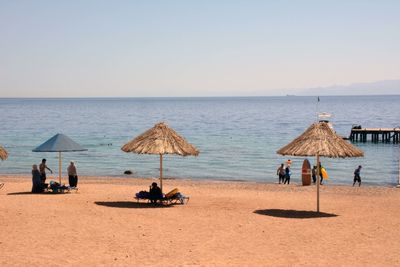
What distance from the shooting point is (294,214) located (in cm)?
1711

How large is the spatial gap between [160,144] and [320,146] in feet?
17.2

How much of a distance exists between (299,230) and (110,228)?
4.97 metres

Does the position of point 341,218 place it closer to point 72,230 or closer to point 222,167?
point 72,230

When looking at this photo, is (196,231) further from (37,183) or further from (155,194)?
(37,183)

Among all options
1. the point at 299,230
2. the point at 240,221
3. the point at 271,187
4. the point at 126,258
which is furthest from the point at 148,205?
the point at 271,187

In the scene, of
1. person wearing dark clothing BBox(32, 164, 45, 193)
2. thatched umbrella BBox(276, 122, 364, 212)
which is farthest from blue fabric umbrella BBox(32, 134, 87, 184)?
thatched umbrella BBox(276, 122, 364, 212)

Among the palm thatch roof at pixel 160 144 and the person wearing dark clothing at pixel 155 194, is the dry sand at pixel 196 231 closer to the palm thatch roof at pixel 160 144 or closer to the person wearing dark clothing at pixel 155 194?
the person wearing dark clothing at pixel 155 194

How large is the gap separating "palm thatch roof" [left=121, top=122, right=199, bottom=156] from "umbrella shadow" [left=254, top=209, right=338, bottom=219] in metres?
3.31

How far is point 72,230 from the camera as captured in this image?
1366 centimetres

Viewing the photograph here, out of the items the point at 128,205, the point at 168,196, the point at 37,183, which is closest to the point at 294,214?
the point at 168,196

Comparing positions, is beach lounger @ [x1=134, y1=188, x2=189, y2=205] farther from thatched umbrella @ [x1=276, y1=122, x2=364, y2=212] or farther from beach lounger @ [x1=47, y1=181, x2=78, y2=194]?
thatched umbrella @ [x1=276, y1=122, x2=364, y2=212]

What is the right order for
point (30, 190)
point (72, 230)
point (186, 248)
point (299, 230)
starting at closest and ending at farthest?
1. point (186, 248)
2. point (72, 230)
3. point (299, 230)
4. point (30, 190)

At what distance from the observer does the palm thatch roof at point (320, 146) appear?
17.0 metres

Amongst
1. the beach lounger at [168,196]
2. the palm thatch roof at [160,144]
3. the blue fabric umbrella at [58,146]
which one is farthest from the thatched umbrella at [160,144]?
the blue fabric umbrella at [58,146]
